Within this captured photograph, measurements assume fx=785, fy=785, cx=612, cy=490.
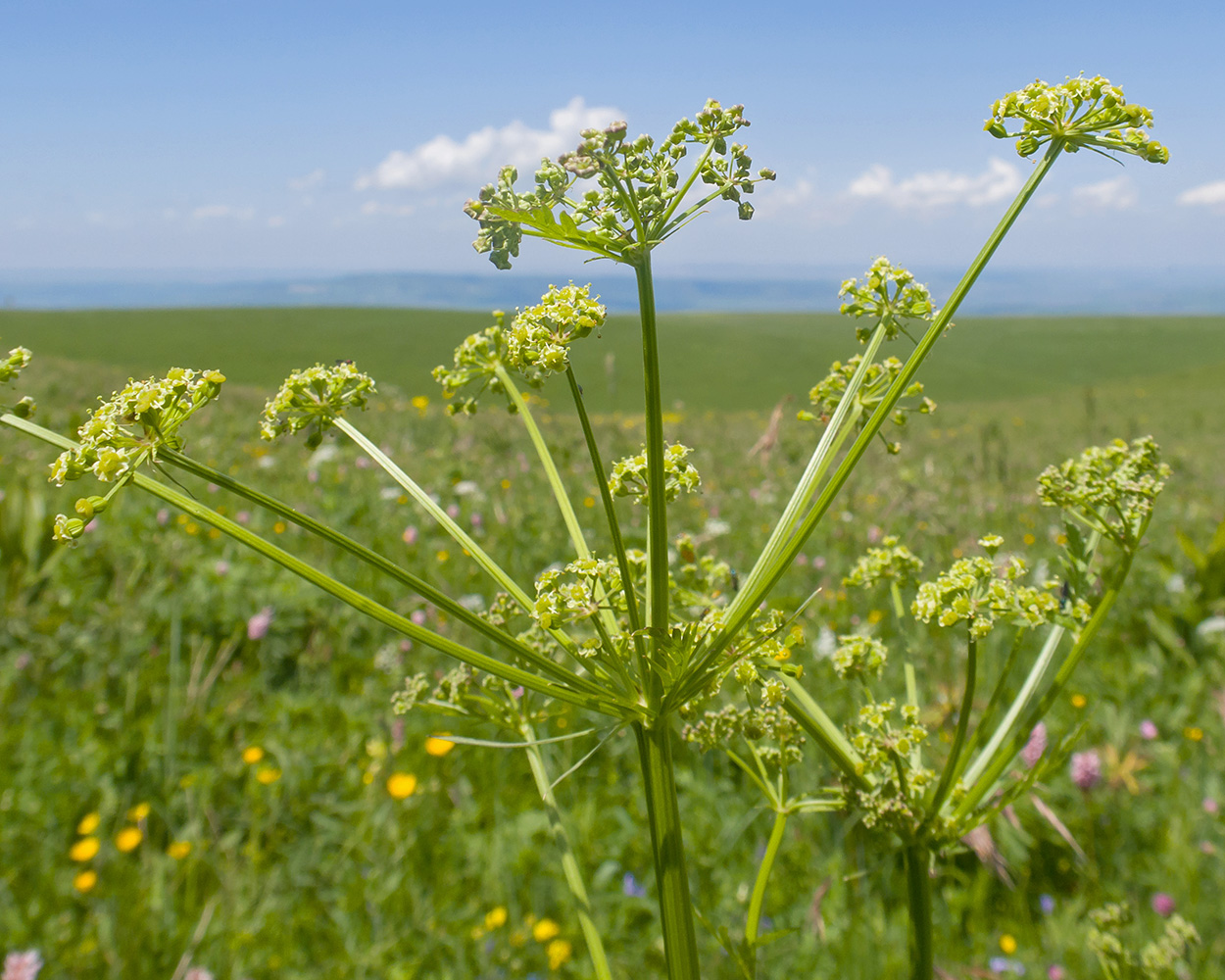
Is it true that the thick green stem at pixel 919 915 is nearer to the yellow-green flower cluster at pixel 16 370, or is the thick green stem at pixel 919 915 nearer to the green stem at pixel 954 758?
the green stem at pixel 954 758

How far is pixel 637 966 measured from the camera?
12.0ft

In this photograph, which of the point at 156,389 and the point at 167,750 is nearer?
the point at 156,389

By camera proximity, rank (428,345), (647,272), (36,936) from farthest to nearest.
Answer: (428,345) < (36,936) < (647,272)

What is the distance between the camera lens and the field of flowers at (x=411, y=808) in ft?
11.7

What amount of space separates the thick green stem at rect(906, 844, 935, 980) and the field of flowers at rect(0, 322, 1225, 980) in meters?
0.98

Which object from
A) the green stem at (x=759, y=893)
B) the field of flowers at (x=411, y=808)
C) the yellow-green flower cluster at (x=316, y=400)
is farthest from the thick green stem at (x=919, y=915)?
the yellow-green flower cluster at (x=316, y=400)

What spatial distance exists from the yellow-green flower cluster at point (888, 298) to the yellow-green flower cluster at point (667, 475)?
47 centimetres

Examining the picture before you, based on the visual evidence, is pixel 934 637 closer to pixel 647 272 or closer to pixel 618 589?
pixel 618 589

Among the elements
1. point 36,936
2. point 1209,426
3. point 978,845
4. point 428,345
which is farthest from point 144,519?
point 428,345

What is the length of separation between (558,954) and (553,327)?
329cm

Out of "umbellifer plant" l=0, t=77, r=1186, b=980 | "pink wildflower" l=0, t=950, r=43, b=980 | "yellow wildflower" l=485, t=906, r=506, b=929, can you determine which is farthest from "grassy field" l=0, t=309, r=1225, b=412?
"umbellifer plant" l=0, t=77, r=1186, b=980

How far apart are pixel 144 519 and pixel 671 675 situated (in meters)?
7.52

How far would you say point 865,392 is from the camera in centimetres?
159

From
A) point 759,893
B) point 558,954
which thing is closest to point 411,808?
point 558,954
